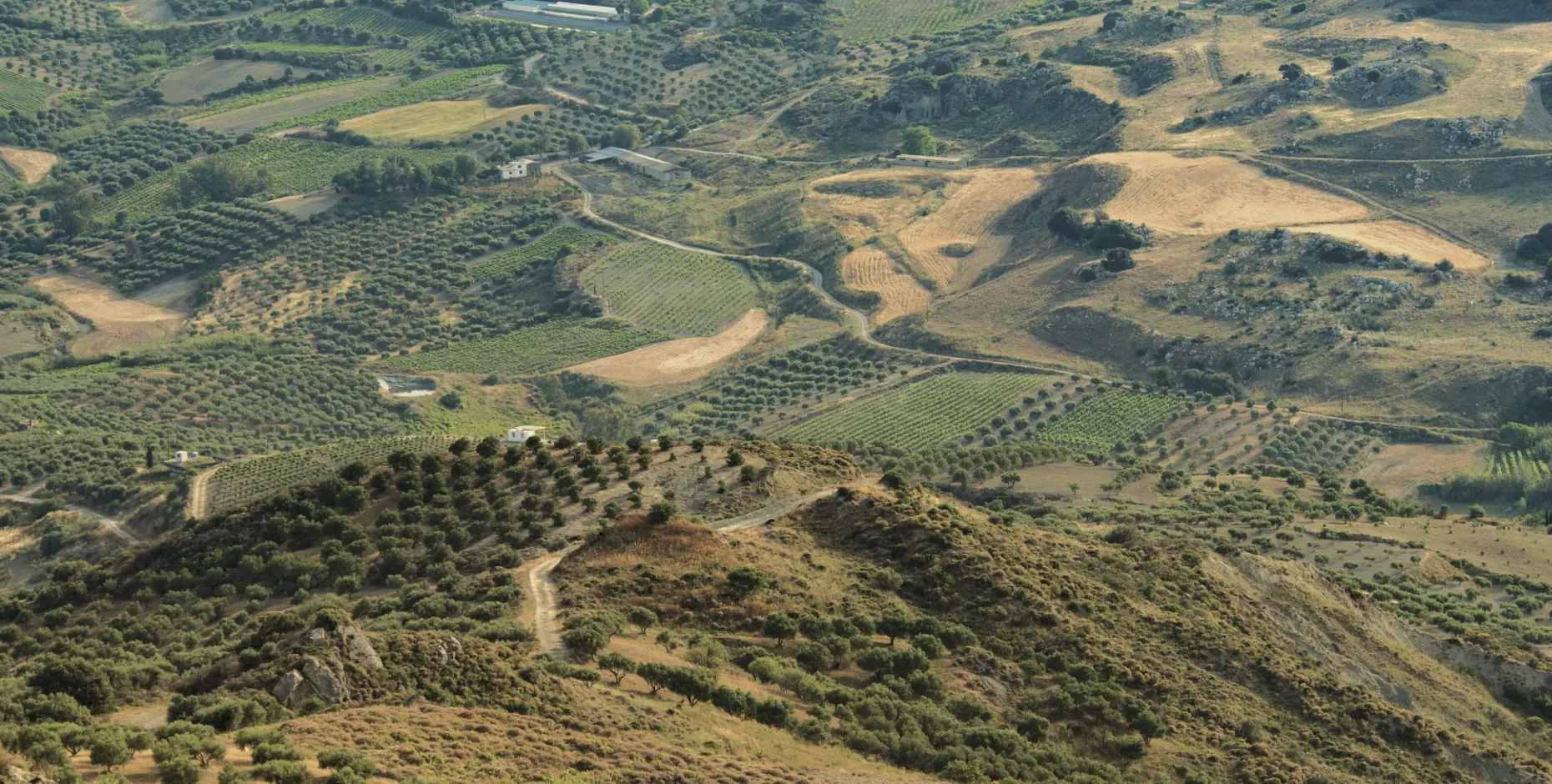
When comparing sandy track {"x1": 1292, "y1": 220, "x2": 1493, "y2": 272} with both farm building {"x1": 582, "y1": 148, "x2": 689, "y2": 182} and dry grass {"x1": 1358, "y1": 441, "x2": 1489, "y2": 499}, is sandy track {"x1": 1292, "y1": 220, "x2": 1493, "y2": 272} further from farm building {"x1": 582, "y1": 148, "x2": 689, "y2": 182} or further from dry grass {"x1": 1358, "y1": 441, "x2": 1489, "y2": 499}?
farm building {"x1": 582, "y1": 148, "x2": 689, "y2": 182}

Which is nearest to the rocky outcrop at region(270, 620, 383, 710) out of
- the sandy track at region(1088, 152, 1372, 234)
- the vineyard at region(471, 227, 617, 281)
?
the vineyard at region(471, 227, 617, 281)

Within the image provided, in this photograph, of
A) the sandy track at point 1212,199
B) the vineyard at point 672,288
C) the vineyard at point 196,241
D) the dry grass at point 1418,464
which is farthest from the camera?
the vineyard at point 196,241

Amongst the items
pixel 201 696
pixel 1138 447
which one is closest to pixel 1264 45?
pixel 1138 447

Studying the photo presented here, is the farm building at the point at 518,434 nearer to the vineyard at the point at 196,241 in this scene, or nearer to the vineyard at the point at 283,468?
the vineyard at the point at 283,468

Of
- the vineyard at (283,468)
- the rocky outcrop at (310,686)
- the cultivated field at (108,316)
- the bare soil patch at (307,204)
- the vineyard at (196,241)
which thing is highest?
the rocky outcrop at (310,686)

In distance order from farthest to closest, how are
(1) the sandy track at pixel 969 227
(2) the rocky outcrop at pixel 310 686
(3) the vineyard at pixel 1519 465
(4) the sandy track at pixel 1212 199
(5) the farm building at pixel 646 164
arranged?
(5) the farm building at pixel 646 164
(1) the sandy track at pixel 969 227
(4) the sandy track at pixel 1212 199
(3) the vineyard at pixel 1519 465
(2) the rocky outcrop at pixel 310 686

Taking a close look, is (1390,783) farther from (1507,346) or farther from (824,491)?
(1507,346)

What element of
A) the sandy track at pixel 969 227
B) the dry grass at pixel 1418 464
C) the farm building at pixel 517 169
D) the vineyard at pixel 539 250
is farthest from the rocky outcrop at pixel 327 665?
the farm building at pixel 517 169

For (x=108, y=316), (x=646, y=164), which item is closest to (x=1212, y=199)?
(x=646, y=164)
